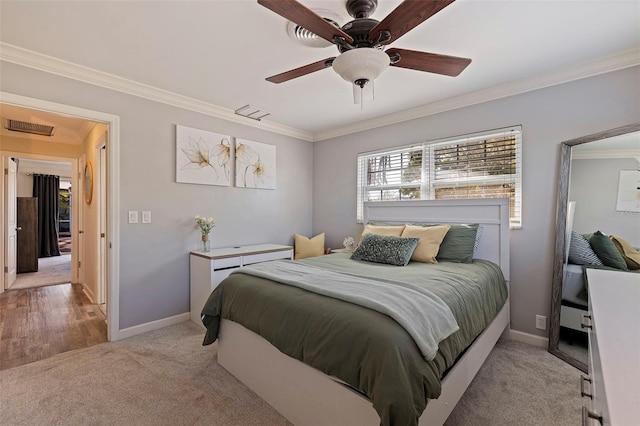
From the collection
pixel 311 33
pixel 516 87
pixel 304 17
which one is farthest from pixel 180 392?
pixel 516 87

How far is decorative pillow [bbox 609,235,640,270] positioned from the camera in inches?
80.2

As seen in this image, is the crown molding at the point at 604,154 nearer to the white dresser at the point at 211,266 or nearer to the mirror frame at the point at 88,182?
the white dresser at the point at 211,266

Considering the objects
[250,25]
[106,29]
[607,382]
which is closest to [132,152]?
[106,29]

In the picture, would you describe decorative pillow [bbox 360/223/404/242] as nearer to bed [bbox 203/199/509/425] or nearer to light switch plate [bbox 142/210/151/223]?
bed [bbox 203/199/509/425]

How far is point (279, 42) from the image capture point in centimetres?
212

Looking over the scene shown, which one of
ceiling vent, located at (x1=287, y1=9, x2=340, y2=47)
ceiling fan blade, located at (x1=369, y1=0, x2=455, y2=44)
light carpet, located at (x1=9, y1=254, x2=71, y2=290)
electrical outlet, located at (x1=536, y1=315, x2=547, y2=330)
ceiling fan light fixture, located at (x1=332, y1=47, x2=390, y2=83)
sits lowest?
light carpet, located at (x1=9, y1=254, x2=71, y2=290)

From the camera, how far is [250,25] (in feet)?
6.36

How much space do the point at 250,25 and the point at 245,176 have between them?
6.75 feet

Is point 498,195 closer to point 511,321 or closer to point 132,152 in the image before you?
point 511,321

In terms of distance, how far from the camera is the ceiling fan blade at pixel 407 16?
3.93 ft

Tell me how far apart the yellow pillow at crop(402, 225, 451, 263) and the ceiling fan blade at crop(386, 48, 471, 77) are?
1.44 meters

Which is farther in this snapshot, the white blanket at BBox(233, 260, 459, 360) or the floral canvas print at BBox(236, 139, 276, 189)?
the floral canvas print at BBox(236, 139, 276, 189)

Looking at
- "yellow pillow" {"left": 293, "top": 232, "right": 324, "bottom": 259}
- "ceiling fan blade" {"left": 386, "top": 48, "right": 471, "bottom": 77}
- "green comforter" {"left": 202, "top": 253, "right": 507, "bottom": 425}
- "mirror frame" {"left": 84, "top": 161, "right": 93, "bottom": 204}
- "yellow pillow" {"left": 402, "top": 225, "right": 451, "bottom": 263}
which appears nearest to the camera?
"green comforter" {"left": 202, "top": 253, "right": 507, "bottom": 425}

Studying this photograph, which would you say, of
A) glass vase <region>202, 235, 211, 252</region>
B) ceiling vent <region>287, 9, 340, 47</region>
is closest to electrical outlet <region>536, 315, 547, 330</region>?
ceiling vent <region>287, 9, 340, 47</region>
